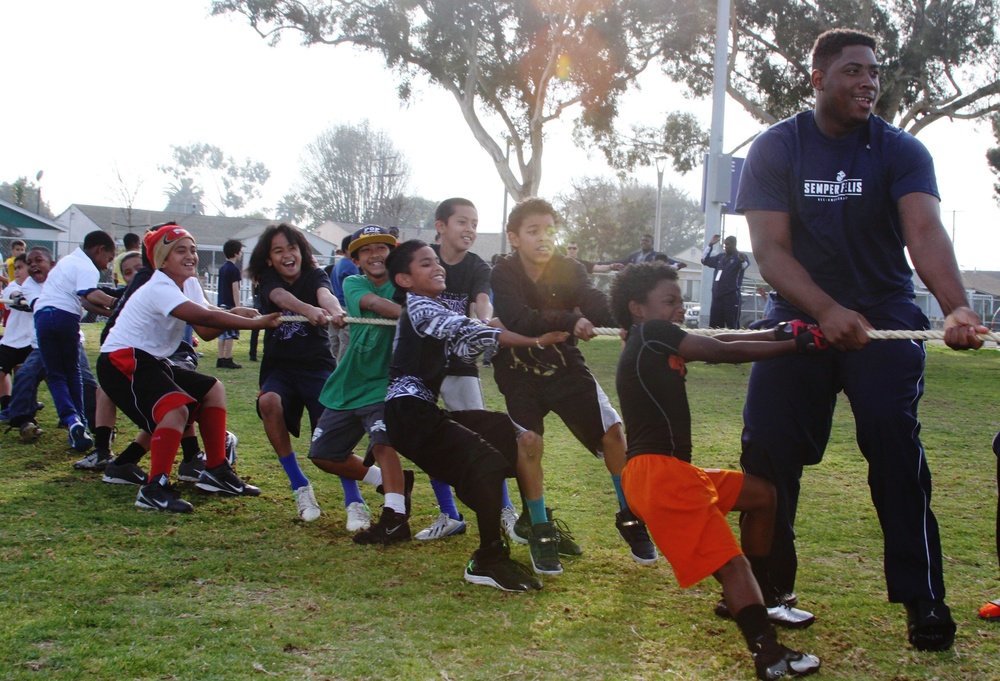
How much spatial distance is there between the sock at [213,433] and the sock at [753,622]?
3854 mm

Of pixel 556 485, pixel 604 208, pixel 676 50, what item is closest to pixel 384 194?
pixel 604 208

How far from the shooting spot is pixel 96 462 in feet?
22.1

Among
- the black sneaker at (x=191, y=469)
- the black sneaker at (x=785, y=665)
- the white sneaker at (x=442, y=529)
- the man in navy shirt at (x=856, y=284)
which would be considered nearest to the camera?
the black sneaker at (x=785, y=665)

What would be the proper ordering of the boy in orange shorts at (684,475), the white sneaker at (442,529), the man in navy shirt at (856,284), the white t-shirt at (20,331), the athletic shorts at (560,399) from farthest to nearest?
the white t-shirt at (20,331)
the white sneaker at (442,529)
the athletic shorts at (560,399)
the man in navy shirt at (856,284)
the boy in orange shorts at (684,475)

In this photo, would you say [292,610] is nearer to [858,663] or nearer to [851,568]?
[858,663]

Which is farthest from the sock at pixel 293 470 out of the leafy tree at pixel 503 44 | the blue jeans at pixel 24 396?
the leafy tree at pixel 503 44

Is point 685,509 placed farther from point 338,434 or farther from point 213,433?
point 213,433

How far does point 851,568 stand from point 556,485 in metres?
2.30

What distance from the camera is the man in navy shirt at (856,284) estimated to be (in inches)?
132

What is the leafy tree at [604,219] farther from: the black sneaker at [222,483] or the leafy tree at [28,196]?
the black sneaker at [222,483]

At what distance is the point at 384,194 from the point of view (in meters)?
61.7

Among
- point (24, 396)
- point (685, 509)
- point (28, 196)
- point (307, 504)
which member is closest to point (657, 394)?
point (685, 509)

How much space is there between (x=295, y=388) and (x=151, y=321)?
1.08m

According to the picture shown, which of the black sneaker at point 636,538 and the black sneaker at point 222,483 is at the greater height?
the black sneaker at point 636,538
